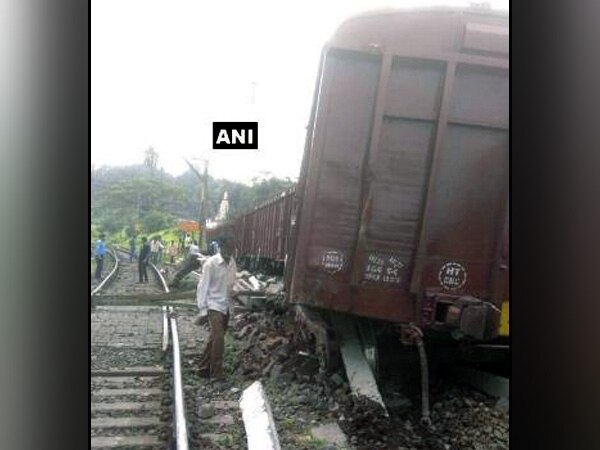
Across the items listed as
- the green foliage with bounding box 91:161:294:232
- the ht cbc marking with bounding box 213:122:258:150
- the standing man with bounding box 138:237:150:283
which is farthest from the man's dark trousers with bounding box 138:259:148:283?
the ht cbc marking with bounding box 213:122:258:150

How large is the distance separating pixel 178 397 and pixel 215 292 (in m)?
0.39

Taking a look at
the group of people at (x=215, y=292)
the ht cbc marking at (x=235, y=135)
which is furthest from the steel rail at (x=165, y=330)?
the ht cbc marking at (x=235, y=135)

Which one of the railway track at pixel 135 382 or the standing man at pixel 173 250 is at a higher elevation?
the standing man at pixel 173 250

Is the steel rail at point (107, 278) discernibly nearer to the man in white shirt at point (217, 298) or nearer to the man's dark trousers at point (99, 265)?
the man's dark trousers at point (99, 265)

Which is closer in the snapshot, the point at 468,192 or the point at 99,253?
the point at 99,253

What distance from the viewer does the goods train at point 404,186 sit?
2.15 meters

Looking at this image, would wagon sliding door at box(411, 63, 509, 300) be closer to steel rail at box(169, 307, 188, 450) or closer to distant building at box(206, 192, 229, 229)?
distant building at box(206, 192, 229, 229)

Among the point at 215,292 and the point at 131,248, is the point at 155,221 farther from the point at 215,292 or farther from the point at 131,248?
the point at 215,292

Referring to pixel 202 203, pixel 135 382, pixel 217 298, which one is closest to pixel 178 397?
pixel 135 382

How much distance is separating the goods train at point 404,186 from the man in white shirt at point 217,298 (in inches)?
2.7

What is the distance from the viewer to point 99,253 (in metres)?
2.11

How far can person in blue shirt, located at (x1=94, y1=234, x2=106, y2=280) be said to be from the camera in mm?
2104
